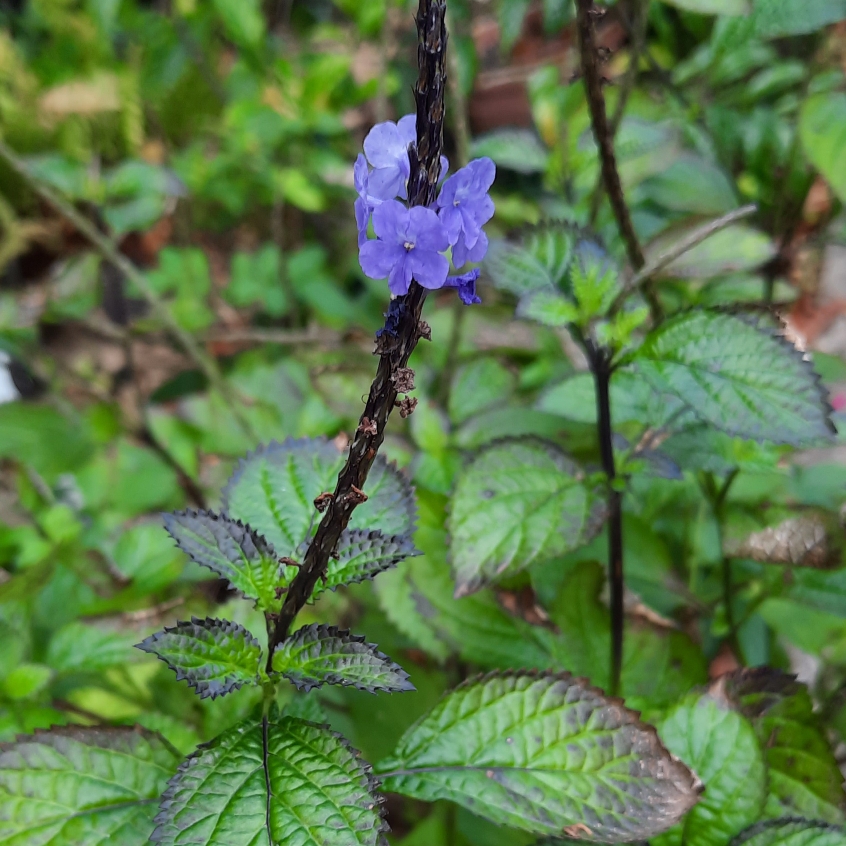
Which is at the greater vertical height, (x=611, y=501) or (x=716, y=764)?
(x=611, y=501)

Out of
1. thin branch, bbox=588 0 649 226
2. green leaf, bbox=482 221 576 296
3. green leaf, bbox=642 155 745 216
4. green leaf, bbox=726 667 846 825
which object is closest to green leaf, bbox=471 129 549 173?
thin branch, bbox=588 0 649 226

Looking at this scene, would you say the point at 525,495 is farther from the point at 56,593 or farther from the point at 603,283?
the point at 56,593

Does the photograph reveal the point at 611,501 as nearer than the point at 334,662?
No

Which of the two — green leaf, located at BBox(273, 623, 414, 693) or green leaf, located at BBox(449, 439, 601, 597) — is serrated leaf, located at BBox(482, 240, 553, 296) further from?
green leaf, located at BBox(273, 623, 414, 693)

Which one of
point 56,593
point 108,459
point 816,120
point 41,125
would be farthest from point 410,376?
point 41,125

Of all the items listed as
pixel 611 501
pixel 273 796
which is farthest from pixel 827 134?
pixel 273 796

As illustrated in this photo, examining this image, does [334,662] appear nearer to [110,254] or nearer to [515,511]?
[515,511]

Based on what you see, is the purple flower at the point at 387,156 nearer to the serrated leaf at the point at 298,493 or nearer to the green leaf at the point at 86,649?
the serrated leaf at the point at 298,493
